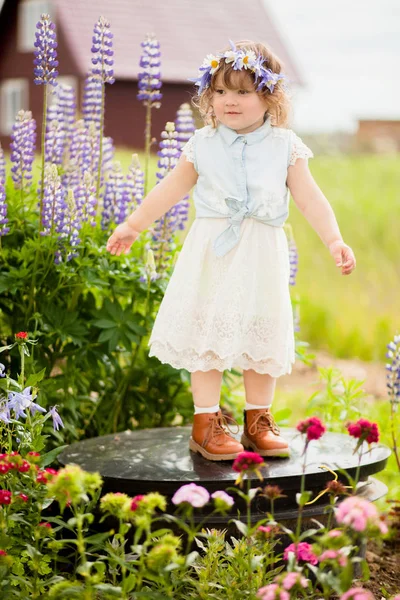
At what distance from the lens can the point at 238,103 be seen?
2.87 metres

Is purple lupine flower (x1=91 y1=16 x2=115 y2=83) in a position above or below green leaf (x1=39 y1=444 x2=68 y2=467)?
above

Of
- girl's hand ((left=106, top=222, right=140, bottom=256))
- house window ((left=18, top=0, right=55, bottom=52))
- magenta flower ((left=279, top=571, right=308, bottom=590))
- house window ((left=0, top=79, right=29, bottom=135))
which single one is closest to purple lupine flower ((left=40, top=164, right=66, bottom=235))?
girl's hand ((left=106, top=222, right=140, bottom=256))

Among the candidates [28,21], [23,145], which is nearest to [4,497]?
[23,145]

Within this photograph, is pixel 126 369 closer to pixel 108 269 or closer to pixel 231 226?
pixel 108 269

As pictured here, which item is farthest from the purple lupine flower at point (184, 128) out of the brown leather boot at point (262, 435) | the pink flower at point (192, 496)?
→ the pink flower at point (192, 496)

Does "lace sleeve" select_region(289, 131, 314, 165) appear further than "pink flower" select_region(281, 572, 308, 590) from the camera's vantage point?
Yes

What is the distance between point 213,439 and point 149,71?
5.07ft

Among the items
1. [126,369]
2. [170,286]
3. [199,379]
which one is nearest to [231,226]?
[170,286]

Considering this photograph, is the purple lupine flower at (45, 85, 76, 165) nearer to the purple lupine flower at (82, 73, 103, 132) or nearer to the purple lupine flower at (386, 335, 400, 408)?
the purple lupine flower at (82, 73, 103, 132)

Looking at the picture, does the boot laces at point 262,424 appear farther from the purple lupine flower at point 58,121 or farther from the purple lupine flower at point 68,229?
the purple lupine flower at point 58,121

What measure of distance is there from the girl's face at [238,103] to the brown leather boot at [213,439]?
39.5 inches

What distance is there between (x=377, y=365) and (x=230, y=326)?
3.39 m

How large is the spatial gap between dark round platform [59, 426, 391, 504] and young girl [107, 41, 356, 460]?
0.11 metres

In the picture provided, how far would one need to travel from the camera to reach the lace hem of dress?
2908 mm
